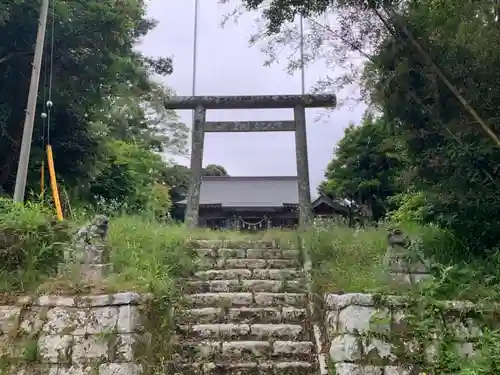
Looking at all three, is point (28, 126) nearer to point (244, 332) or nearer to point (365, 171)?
point (244, 332)

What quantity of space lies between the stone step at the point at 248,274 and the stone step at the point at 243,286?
18cm

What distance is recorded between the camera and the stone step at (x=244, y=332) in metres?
5.15

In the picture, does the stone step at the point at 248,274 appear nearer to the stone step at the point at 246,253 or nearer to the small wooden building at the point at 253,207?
the stone step at the point at 246,253

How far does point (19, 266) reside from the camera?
5.22 meters

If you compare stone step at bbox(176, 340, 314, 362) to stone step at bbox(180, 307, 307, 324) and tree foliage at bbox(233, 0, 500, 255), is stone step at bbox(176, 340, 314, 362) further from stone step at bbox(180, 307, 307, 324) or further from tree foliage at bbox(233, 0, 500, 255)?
tree foliage at bbox(233, 0, 500, 255)

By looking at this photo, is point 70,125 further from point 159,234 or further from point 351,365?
point 351,365

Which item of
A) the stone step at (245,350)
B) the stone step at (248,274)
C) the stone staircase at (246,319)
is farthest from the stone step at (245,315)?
the stone step at (248,274)

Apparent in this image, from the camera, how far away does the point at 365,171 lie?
19.0 metres

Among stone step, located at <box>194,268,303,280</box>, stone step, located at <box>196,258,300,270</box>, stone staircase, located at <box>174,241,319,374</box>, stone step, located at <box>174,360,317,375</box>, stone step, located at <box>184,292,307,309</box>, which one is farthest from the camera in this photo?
stone step, located at <box>196,258,300,270</box>

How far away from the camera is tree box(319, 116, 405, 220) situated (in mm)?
18469

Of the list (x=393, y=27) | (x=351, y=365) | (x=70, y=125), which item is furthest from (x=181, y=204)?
(x=351, y=365)

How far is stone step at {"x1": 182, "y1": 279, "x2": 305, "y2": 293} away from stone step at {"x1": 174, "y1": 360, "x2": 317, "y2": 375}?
1318mm

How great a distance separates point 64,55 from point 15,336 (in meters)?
8.23

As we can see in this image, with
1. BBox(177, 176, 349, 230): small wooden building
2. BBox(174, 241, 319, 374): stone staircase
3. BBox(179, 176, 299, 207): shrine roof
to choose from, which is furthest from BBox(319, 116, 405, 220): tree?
BBox(174, 241, 319, 374): stone staircase
